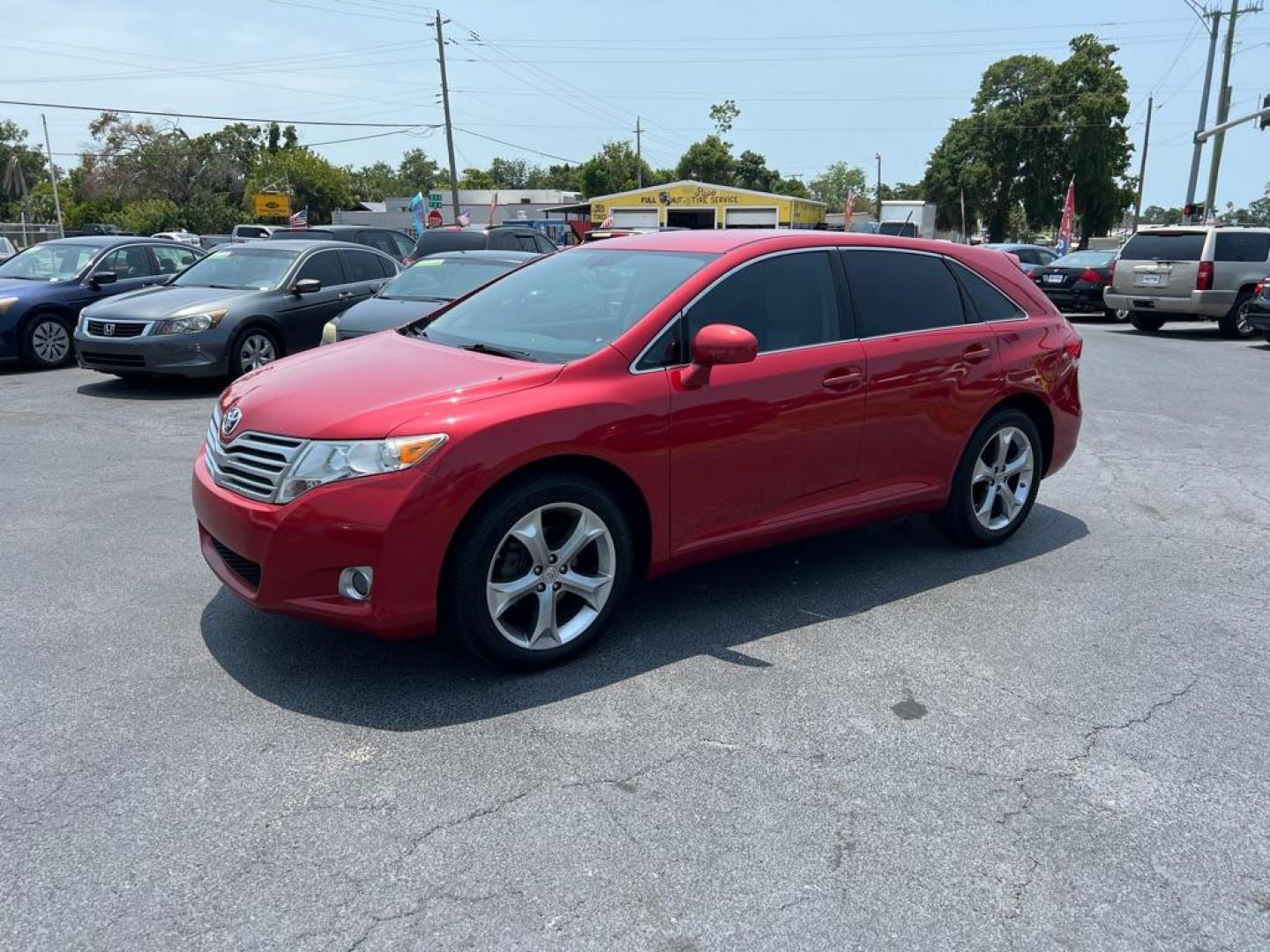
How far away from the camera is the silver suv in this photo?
55.4ft

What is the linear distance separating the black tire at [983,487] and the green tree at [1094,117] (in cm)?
6076

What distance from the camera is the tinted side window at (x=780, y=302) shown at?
445 centimetres

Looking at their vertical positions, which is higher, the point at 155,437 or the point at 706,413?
the point at 706,413

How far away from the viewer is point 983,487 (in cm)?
559

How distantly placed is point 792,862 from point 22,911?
199 cm

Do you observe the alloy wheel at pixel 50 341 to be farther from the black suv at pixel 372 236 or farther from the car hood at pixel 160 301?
the black suv at pixel 372 236

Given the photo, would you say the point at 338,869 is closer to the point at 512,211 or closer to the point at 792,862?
the point at 792,862

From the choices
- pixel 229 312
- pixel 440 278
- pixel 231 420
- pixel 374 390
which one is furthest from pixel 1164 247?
pixel 231 420

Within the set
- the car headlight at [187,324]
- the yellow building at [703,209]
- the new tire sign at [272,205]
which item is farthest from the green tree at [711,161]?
the car headlight at [187,324]

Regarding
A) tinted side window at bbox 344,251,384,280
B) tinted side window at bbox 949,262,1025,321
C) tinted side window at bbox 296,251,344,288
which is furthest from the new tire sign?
tinted side window at bbox 949,262,1025,321

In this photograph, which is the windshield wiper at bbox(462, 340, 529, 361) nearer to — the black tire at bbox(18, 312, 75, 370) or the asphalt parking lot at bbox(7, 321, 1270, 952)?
the asphalt parking lot at bbox(7, 321, 1270, 952)

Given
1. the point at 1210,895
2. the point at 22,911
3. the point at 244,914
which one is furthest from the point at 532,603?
the point at 1210,895

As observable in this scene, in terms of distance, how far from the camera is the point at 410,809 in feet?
10.0

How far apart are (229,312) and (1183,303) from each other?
15.0 m
